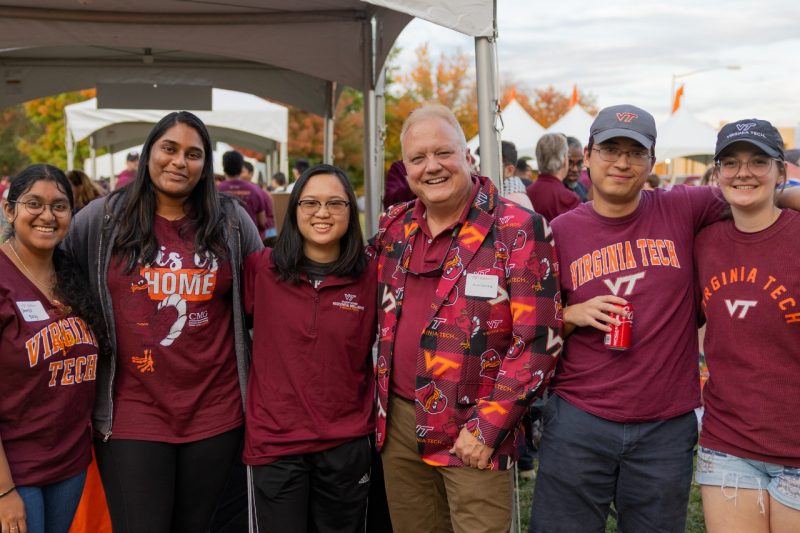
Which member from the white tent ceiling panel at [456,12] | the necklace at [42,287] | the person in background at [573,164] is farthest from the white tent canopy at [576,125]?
the necklace at [42,287]

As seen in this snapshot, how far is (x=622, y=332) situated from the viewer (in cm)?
244

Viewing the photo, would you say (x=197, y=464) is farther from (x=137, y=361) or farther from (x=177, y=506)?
(x=137, y=361)

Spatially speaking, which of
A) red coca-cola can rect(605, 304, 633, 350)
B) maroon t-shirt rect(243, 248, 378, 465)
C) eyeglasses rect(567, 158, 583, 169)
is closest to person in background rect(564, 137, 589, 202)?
eyeglasses rect(567, 158, 583, 169)

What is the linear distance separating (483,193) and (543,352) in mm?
613

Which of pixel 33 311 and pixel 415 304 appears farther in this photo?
pixel 415 304

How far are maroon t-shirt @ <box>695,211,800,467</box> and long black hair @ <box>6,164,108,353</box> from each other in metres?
2.11

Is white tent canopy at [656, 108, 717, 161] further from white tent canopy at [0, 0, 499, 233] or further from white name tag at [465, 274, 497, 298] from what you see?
white name tag at [465, 274, 497, 298]

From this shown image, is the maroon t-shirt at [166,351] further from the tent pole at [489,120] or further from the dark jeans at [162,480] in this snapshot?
the tent pole at [489,120]

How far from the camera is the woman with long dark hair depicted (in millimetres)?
2744

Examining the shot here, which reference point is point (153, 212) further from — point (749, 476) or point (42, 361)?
point (749, 476)

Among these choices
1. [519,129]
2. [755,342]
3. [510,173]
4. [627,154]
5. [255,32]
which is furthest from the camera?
[519,129]

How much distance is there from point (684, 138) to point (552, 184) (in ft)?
43.3

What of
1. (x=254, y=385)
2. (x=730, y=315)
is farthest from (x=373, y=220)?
(x=730, y=315)

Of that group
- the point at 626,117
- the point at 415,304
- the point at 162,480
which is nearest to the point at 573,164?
the point at 626,117
